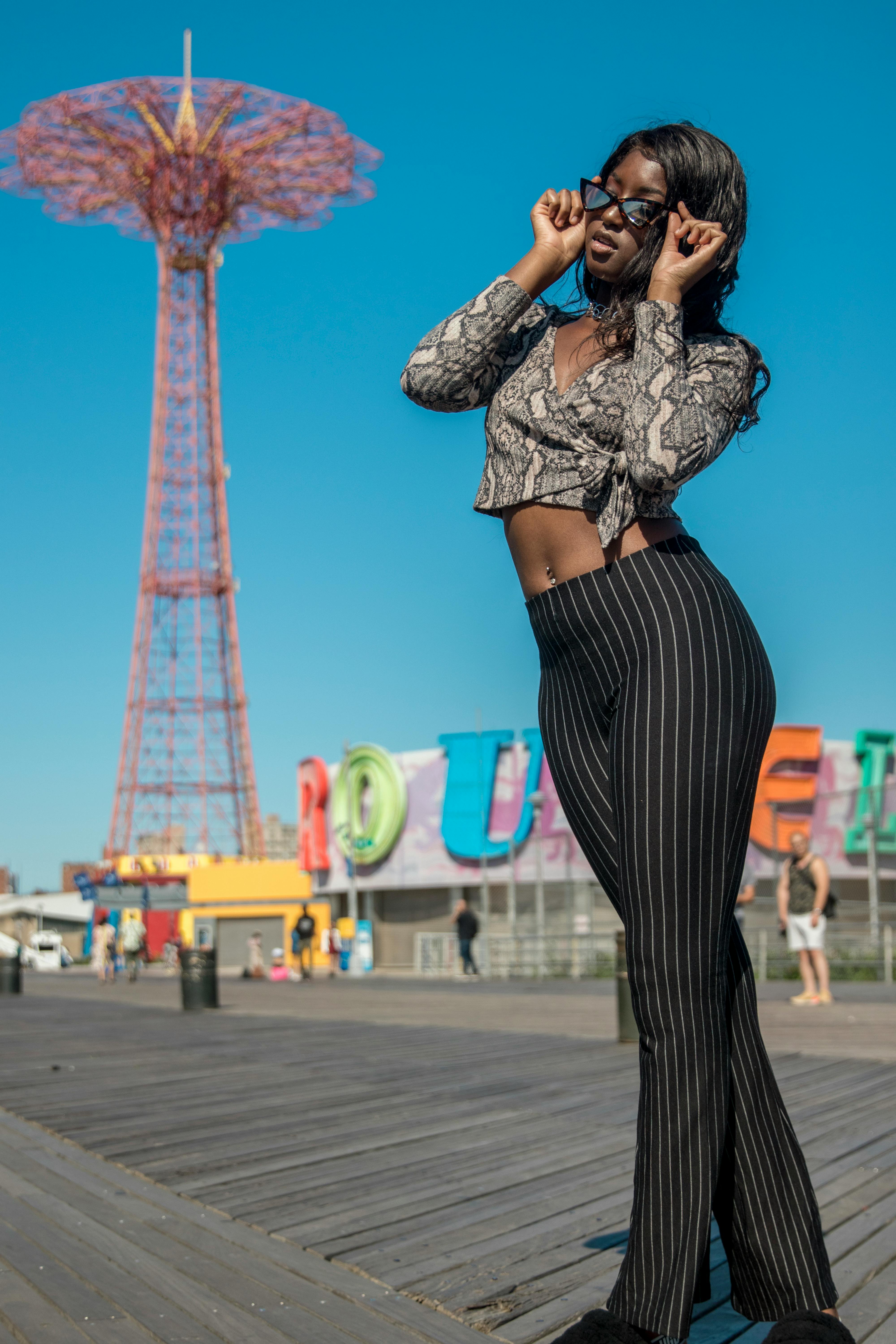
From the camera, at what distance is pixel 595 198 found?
2.07m

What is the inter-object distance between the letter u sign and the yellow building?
1212 cm

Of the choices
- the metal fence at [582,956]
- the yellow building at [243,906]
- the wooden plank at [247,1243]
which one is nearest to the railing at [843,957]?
the metal fence at [582,956]

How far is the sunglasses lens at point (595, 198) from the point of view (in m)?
2.06

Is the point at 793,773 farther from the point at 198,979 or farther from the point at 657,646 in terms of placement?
the point at 657,646

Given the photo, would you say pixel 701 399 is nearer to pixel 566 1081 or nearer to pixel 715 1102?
pixel 715 1102

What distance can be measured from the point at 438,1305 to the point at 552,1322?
25 cm

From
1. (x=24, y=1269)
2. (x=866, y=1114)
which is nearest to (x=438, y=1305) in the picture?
(x=24, y=1269)

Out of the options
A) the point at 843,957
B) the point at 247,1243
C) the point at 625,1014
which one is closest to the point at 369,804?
the point at 843,957

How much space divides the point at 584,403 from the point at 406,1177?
8.98ft

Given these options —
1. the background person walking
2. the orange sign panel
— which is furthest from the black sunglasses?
the orange sign panel

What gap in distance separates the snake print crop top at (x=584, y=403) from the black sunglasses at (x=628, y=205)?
0.59ft

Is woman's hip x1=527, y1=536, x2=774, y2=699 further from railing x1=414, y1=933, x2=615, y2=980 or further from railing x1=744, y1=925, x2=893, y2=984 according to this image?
railing x1=414, y1=933, x2=615, y2=980

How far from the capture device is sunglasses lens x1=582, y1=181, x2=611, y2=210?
2.06 m

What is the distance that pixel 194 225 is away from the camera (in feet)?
161
